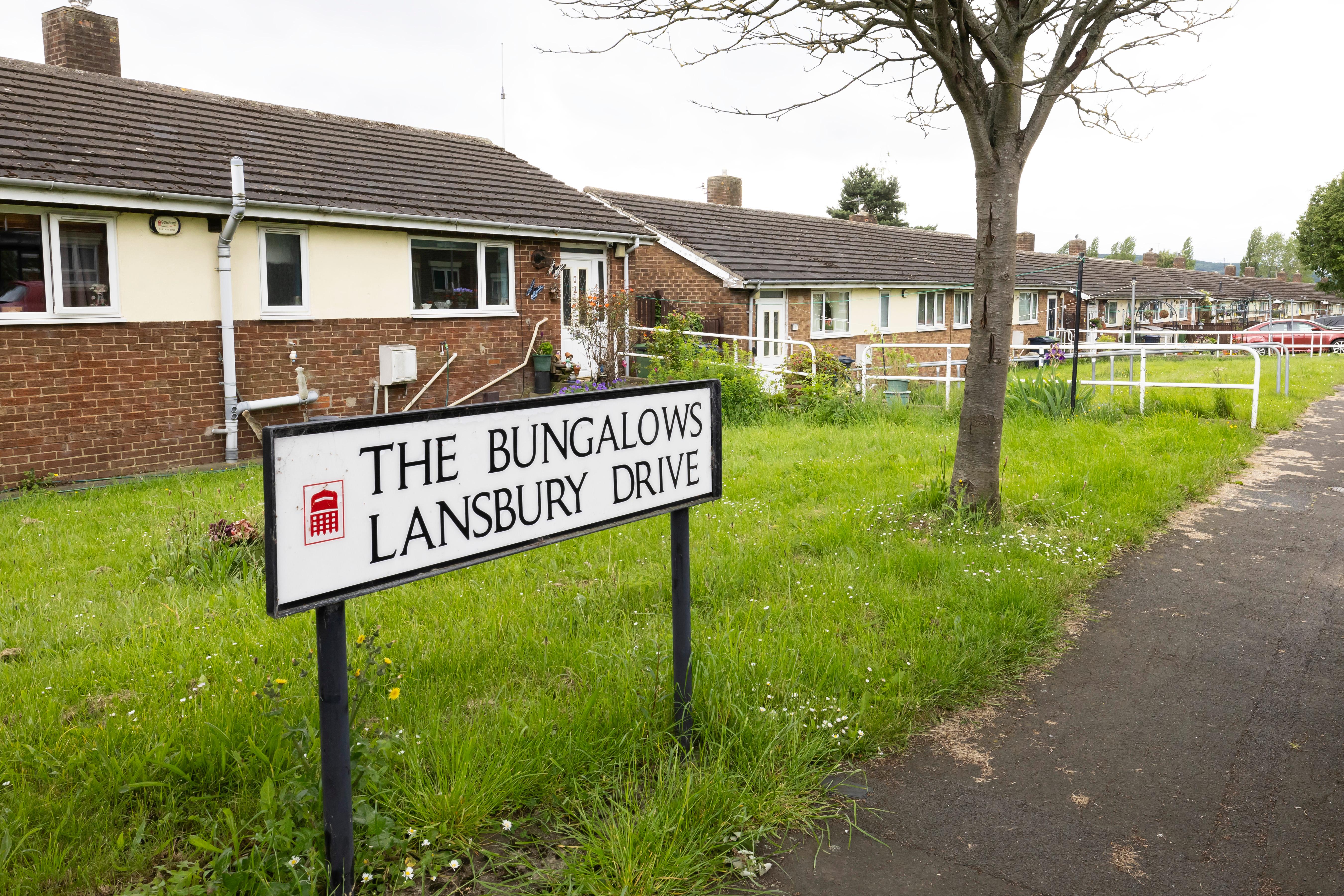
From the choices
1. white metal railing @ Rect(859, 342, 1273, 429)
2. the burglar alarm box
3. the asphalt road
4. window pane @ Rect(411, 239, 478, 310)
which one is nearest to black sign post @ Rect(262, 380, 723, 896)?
the asphalt road

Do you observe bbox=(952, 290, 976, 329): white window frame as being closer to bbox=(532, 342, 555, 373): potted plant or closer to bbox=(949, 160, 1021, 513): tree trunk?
bbox=(532, 342, 555, 373): potted plant

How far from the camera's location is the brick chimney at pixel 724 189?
3147 centimetres

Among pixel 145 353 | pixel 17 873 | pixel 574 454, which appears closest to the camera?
pixel 17 873

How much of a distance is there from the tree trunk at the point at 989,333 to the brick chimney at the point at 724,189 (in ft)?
83.0

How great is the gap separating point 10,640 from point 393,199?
10220 millimetres

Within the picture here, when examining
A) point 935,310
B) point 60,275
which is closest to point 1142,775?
point 60,275

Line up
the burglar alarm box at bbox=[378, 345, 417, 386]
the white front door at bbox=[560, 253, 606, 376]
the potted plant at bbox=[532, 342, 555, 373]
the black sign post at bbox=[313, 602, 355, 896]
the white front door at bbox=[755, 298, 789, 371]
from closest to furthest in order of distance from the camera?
the black sign post at bbox=[313, 602, 355, 896] → the burglar alarm box at bbox=[378, 345, 417, 386] → the potted plant at bbox=[532, 342, 555, 373] → the white front door at bbox=[560, 253, 606, 376] → the white front door at bbox=[755, 298, 789, 371]

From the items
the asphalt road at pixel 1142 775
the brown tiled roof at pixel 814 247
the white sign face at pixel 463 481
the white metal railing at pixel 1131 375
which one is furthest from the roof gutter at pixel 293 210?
the asphalt road at pixel 1142 775

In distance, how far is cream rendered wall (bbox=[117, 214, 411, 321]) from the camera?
11.0 m

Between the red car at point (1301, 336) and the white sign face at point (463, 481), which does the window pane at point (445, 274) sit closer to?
the white sign face at point (463, 481)

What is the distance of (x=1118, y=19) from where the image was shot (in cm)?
711

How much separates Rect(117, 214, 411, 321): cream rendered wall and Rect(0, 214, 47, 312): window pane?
771mm

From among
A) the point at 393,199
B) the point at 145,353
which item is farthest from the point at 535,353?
the point at 145,353

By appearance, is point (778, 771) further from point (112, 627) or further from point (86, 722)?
point (112, 627)
